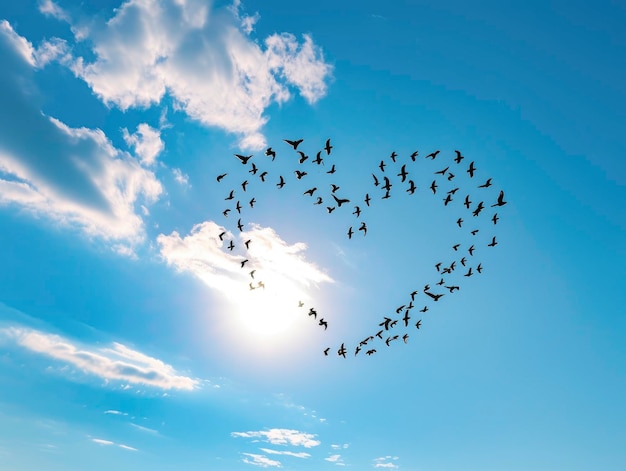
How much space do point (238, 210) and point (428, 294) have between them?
25.9 meters

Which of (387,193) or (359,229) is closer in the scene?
(387,193)

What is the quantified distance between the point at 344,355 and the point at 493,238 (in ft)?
86.9

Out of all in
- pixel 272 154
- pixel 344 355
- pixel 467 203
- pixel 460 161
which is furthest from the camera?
pixel 344 355

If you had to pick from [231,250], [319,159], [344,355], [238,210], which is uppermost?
[319,159]

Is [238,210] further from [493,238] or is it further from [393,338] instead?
[493,238]

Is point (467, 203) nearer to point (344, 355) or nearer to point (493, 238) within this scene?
point (493, 238)

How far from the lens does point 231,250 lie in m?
49.4

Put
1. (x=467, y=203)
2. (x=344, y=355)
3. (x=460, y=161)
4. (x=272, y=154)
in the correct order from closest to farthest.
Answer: (x=272, y=154), (x=460, y=161), (x=467, y=203), (x=344, y=355)

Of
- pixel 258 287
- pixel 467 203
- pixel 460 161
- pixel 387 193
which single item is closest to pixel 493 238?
pixel 467 203

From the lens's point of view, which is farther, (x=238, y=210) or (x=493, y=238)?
(x=493, y=238)

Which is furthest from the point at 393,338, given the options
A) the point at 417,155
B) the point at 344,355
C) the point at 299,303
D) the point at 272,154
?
the point at 272,154

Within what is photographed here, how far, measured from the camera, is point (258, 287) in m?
48.7

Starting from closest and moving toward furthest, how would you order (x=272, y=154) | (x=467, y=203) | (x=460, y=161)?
(x=272, y=154), (x=460, y=161), (x=467, y=203)

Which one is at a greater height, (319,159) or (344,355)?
(319,159)
